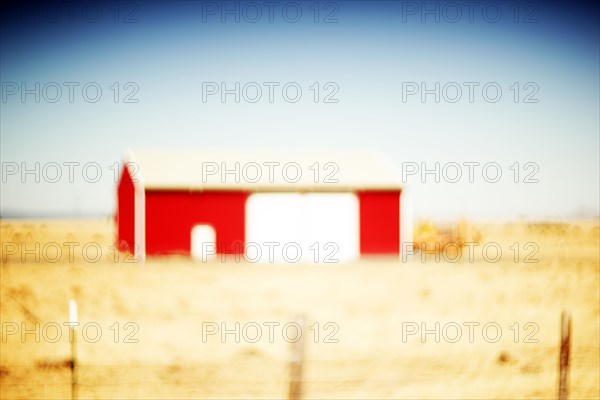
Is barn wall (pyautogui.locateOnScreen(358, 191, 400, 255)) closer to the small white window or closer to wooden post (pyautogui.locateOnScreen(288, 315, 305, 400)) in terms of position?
the small white window

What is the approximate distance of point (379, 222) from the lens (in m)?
21.2

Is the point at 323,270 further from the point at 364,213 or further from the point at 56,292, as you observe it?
the point at 56,292

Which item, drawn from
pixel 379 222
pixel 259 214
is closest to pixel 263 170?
pixel 259 214

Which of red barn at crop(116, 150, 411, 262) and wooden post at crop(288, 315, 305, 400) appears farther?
red barn at crop(116, 150, 411, 262)

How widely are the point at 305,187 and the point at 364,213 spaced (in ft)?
9.13

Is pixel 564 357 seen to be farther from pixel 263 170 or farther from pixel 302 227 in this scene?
pixel 263 170

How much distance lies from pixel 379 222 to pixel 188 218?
8.11 metres

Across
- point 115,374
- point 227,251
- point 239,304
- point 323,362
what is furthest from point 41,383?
point 227,251

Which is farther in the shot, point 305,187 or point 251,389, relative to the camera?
point 305,187

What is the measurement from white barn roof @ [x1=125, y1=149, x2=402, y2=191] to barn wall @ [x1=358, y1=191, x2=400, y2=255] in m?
0.44

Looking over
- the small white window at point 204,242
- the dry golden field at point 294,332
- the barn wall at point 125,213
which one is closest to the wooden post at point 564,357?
the dry golden field at point 294,332

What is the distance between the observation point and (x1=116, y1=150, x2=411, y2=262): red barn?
20359 mm

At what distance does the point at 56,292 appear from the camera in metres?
12.8

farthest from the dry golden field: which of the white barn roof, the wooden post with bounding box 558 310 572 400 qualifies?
the white barn roof
